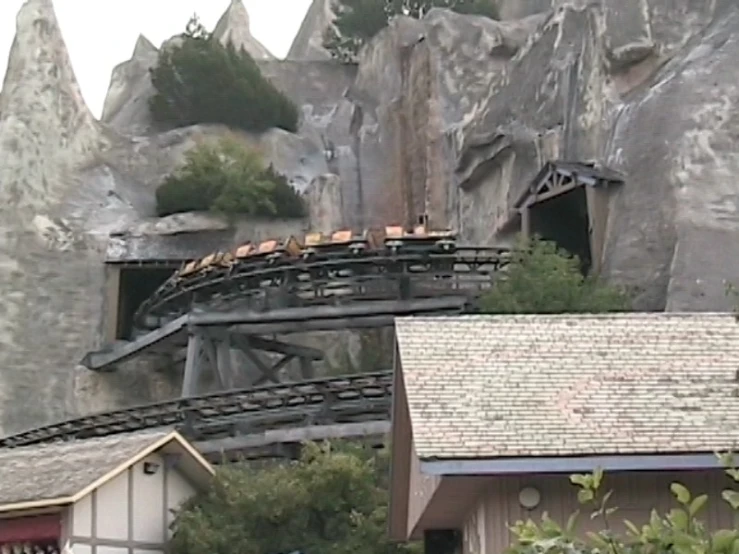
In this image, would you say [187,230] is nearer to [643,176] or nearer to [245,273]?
[245,273]

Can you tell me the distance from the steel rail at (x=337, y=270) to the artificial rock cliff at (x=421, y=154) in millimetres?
2813

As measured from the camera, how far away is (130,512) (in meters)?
20.3

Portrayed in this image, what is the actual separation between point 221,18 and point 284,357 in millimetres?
32660

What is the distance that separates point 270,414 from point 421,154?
1723 cm

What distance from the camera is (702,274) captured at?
91.9 feet

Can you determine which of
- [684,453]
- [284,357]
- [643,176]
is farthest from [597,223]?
[684,453]

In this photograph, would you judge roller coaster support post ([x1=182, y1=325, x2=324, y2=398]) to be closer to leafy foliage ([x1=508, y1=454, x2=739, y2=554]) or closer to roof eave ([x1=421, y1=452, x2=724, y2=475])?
roof eave ([x1=421, y1=452, x2=724, y2=475])

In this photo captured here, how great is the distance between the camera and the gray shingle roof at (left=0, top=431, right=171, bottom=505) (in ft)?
64.2

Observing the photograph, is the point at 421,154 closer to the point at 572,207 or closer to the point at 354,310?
the point at 572,207

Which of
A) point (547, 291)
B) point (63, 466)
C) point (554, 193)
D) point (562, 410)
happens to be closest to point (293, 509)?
point (63, 466)

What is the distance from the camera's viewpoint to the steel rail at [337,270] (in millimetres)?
31141

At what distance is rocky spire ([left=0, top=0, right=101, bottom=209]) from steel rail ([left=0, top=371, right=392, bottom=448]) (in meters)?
14.7

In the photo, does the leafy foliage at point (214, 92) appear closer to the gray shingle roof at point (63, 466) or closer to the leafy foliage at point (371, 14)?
the leafy foliage at point (371, 14)

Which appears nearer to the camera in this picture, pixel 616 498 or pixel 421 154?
pixel 616 498
